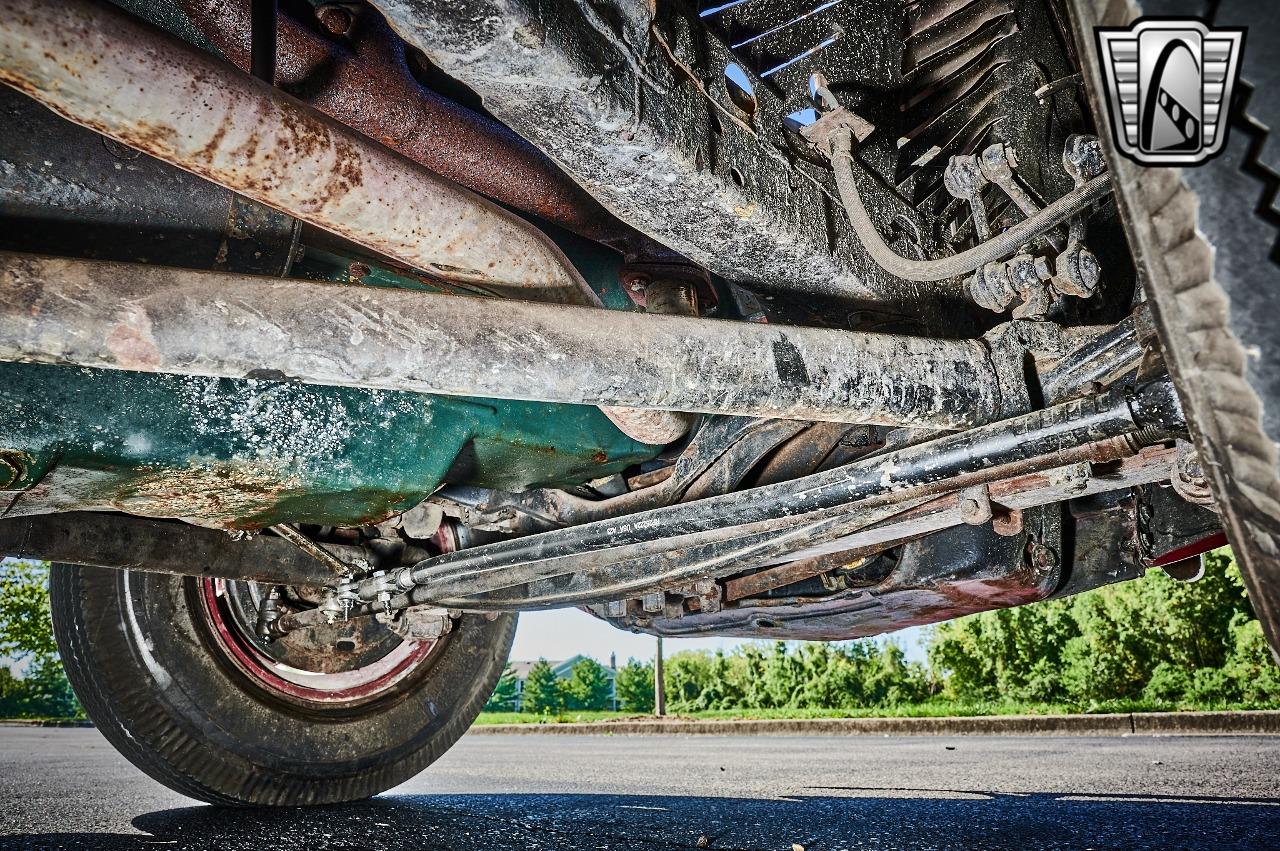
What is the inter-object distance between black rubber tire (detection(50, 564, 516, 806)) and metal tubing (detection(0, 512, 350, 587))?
38 centimetres

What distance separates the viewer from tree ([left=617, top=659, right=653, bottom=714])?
21.2 meters

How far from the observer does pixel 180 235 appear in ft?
3.42

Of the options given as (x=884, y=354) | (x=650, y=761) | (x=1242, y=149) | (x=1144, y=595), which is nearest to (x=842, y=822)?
(x=884, y=354)

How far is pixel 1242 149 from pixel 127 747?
2566 mm

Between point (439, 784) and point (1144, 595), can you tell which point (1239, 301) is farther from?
point (1144, 595)

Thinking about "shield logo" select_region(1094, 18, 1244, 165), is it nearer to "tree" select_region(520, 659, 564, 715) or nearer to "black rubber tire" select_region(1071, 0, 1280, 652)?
"black rubber tire" select_region(1071, 0, 1280, 652)

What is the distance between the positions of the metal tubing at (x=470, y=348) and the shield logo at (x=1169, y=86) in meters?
0.49

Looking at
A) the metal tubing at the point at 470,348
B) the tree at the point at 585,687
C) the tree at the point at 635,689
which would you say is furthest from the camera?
the tree at the point at 585,687

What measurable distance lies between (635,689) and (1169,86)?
22081 mm

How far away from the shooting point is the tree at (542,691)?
24750 millimetres

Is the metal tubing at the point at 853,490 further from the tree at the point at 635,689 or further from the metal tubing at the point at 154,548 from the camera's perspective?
the tree at the point at 635,689

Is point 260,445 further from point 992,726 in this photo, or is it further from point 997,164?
point 992,726

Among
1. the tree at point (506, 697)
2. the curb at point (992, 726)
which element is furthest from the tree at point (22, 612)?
the tree at point (506, 697)

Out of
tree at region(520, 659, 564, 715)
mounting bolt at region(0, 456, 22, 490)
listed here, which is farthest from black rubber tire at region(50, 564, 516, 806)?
tree at region(520, 659, 564, 715)
